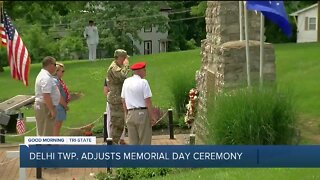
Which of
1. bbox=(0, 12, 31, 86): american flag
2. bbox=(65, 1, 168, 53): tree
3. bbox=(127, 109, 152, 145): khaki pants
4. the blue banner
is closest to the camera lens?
the blue banner

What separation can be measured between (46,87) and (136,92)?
1.28 metres

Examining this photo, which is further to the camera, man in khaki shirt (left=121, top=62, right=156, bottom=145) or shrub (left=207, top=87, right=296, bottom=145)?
man in khaki shirt (left=121, top=62, right=156, bottom=145)

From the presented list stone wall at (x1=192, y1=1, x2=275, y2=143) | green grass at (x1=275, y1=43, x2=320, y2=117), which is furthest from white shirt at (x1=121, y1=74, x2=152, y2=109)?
green grass at (x1=275, y1=43, x2=320, y2=117)

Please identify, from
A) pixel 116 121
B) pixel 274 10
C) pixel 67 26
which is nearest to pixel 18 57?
pixel 116 121

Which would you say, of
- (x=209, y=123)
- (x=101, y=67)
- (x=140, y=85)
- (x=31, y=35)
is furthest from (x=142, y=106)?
(x=31, y=35)

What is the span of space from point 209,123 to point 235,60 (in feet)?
4.46

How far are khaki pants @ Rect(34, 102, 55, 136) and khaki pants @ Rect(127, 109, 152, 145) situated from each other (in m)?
1.18

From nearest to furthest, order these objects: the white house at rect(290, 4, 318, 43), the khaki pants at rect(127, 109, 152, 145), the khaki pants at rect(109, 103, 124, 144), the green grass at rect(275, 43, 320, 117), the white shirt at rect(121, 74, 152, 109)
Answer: the white shirt at rect(121, 74, 152, 109) < the khaki pants at rect(127, 109, 152, 145) < the khaki pants at rect(109, 103, 124, 144) < the green grass at rect(275, 43, 320, 117) < the white house at rect(290, 4, 318, 43)

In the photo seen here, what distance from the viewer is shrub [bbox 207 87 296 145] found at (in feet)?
30.9

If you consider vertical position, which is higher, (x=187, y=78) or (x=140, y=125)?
(x=187, y=78)

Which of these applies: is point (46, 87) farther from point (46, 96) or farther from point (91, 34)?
point (91, 34)

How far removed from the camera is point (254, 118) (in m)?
9.44

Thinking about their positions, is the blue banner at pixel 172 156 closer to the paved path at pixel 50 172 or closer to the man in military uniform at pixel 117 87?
the paved path at pixel 50 172

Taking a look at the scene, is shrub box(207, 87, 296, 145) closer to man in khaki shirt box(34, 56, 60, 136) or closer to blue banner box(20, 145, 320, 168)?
blue banner box(20, 145, 320, 168)
